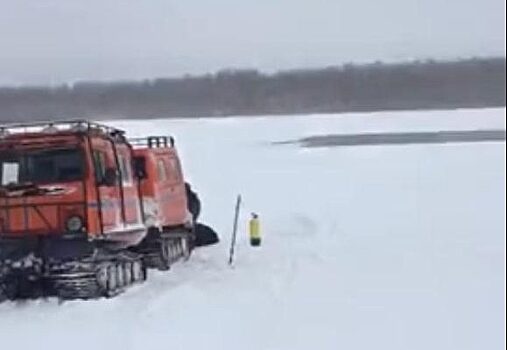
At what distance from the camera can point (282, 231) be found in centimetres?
2281

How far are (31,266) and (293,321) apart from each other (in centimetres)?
428

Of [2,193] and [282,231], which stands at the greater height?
[2,193]

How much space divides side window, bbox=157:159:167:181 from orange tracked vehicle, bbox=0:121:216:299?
7.67 ft

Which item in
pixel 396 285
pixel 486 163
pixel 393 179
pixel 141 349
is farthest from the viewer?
pixel 393 179

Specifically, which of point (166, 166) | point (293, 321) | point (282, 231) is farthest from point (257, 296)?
point (282, 231)

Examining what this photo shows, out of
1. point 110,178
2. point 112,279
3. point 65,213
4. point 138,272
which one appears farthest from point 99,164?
point 138,272

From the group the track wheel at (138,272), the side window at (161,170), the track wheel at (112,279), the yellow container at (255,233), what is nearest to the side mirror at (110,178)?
the track wheel at (112,279)

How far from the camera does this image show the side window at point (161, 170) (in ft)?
60.9

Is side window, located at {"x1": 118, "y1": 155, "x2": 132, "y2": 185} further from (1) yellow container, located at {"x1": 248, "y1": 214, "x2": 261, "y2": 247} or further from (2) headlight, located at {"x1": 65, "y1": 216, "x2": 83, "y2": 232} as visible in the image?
(1) yellow container, located at {"x1": 248, "y1": 214, "x2": 261, "y2": 247}

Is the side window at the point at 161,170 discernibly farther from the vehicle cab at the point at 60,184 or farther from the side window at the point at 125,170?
the vehicle cab at the point at 60,184

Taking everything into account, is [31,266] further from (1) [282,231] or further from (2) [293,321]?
(1) [282,231]

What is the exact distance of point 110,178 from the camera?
588 inches

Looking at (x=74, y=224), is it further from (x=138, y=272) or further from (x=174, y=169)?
(x=174, y=169)

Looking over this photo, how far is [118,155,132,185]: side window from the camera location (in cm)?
1599
